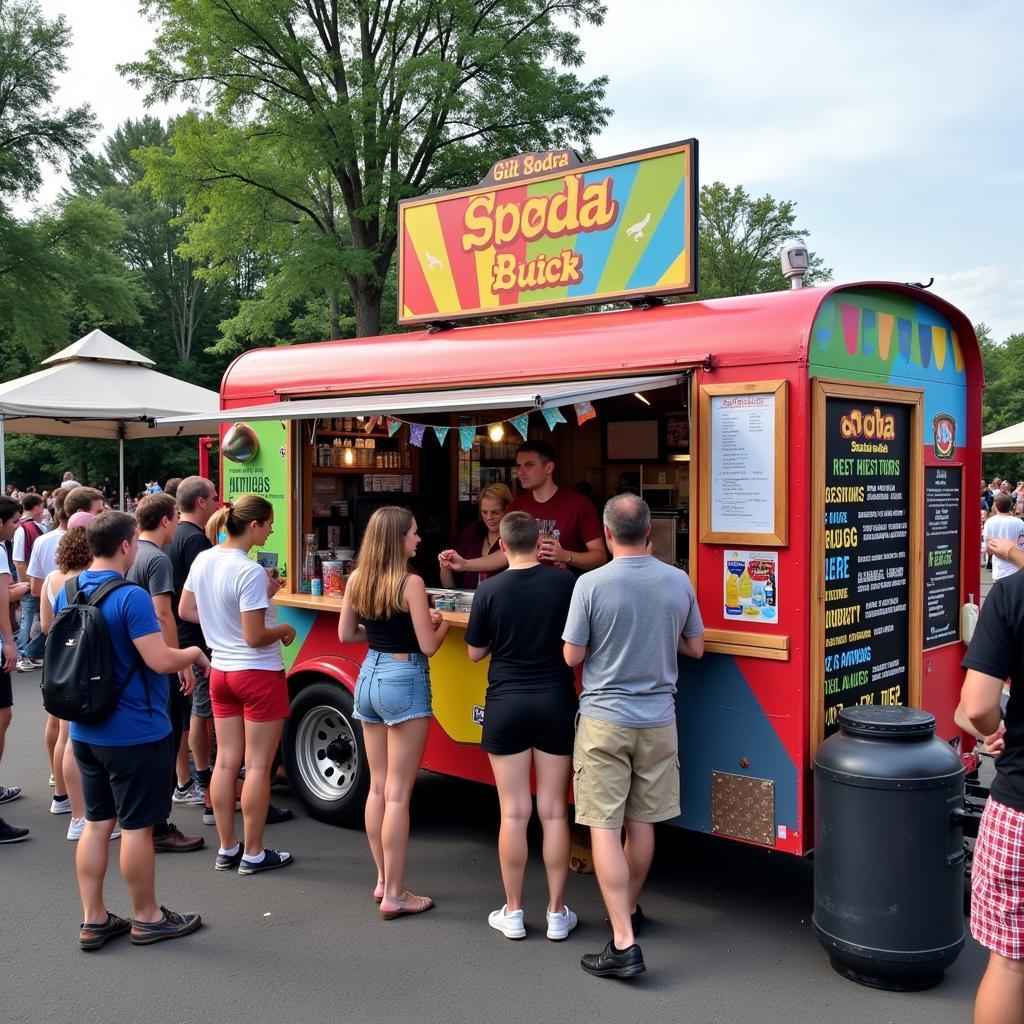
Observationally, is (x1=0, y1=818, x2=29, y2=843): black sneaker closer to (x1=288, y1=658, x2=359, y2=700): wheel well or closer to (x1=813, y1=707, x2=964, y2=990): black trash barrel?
(x1=288, y1=658, x2=359, y2=700): wheel well

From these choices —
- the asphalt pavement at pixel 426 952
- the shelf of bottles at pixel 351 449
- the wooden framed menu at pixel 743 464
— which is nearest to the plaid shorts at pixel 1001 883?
the asphalt pavement at pixel 426 952

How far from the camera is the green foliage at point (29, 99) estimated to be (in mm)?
22812

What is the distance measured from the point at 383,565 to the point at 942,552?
9.42ft

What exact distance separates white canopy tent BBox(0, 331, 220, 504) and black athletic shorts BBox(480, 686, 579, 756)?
26.1 feet

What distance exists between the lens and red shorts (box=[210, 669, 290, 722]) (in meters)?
4.62

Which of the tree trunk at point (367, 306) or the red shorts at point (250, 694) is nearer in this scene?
the red shorts at point (250, 694)

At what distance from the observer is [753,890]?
4645 mm

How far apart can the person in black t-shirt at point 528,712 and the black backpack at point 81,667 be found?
1.45 meters

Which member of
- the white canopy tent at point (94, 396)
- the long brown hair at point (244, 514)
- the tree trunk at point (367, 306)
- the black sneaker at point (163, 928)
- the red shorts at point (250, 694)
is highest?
the tree trunk at point (367, 306)

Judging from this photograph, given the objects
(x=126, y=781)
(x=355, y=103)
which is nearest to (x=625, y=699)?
(x=126, y=781)

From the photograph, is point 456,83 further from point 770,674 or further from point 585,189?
point 770,674

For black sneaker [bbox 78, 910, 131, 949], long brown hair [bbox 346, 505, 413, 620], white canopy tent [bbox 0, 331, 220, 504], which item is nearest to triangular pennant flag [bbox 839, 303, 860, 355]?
long brown hair [bbox 346, 505, 413, 620]

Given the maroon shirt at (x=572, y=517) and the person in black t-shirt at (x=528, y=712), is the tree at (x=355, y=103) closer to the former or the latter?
the maroon shirt at (x=572, y=517)

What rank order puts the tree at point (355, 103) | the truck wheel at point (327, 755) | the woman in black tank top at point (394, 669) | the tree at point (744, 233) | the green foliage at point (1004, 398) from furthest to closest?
the green foliage at point (1004, 398) < the tree at point (744, 233) < the tree at point (355, 103) < the truck wheel at point (327, 755) < the woman in black tank top at point (394, 669)
